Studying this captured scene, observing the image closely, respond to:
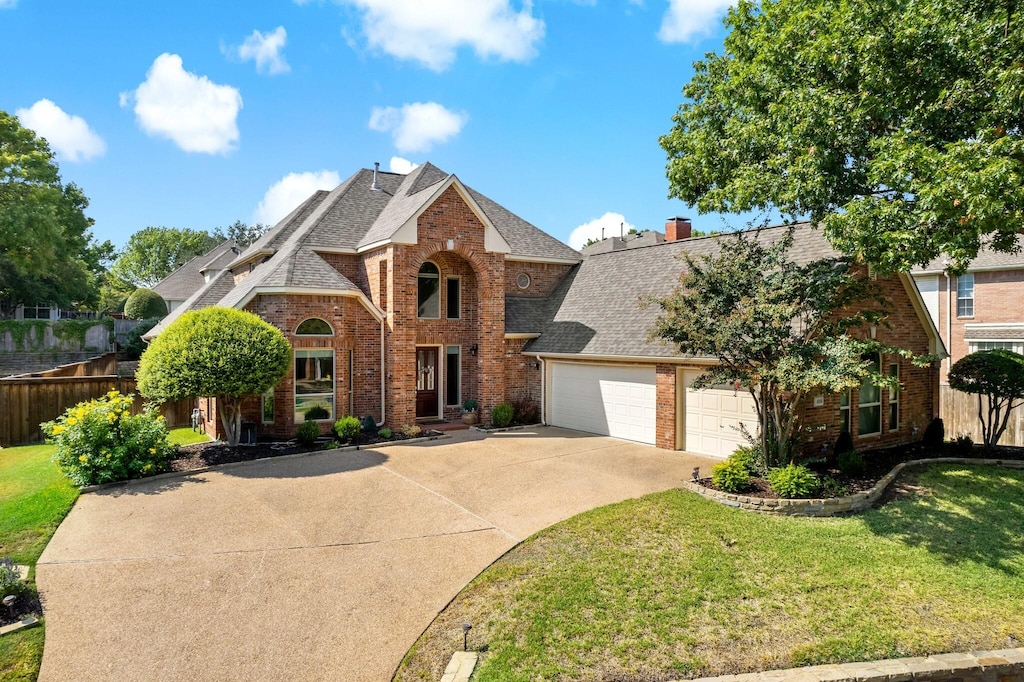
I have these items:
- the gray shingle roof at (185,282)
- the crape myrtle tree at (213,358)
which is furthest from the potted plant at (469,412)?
the gray shingle roof at (185,282)

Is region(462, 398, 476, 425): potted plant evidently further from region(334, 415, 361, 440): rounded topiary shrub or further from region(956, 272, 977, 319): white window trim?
region(956, 272, 977, 319): white window trim

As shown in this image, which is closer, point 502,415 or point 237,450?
point 237,450

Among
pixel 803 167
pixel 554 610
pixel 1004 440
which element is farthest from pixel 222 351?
pixel 1004 440

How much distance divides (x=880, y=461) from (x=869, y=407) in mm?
2063

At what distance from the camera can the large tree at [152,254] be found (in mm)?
72812

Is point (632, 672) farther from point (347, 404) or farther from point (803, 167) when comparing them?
point (347, 404)

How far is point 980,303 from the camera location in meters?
23.2

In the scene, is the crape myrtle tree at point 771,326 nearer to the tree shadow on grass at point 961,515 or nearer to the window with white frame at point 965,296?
the tree shadow on grass at point 961,515

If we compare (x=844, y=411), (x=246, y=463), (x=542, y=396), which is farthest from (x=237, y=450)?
(x=844, y=411)

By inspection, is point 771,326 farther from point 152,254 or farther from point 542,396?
point 152,254

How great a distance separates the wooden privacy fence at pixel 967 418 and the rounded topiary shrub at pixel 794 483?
993 centimetres

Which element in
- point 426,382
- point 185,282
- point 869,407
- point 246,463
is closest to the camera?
point 246,463

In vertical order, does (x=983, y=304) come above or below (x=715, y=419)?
above

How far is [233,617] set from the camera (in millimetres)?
6359
